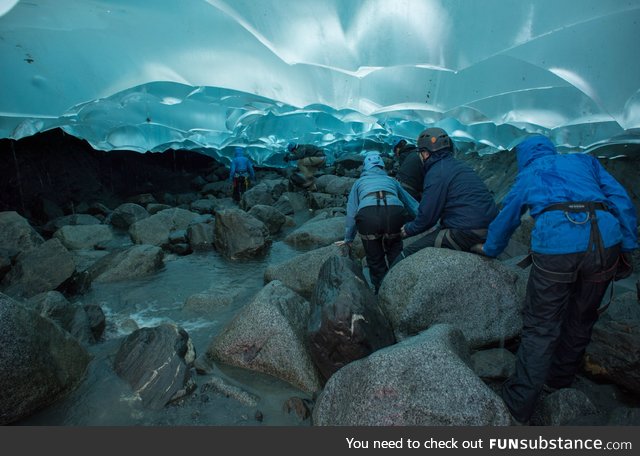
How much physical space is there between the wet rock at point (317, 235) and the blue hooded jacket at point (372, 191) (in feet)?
9.96

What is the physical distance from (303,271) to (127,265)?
9.86 feet

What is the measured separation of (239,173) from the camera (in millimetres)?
14062

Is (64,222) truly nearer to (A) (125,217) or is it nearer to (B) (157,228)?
(A) (125,217)

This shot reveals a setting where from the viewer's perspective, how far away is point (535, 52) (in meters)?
4.93

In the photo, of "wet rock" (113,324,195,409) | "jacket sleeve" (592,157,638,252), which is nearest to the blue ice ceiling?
"jacket sleeve" (592,157,638,252)

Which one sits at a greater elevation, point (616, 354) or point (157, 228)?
point (157, 228)

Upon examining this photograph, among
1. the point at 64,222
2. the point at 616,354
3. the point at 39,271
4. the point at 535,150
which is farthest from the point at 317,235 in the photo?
the point at 64,222

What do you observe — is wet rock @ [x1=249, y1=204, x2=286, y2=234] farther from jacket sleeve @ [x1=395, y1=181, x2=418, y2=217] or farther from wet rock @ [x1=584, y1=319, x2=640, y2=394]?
wet rock @ [x1=584, y1=319, x2=640, y2=394]

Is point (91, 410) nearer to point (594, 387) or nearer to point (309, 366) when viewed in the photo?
point (309, 366)

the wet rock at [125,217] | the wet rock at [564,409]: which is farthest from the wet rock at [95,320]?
the wet rock at [125,217]

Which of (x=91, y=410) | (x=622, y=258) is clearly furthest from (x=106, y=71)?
(x=622, y=258)

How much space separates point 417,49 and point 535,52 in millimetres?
1504

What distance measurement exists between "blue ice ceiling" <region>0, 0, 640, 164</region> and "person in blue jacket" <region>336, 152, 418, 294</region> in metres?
2.11

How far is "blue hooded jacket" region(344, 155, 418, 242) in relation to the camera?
4.23m
